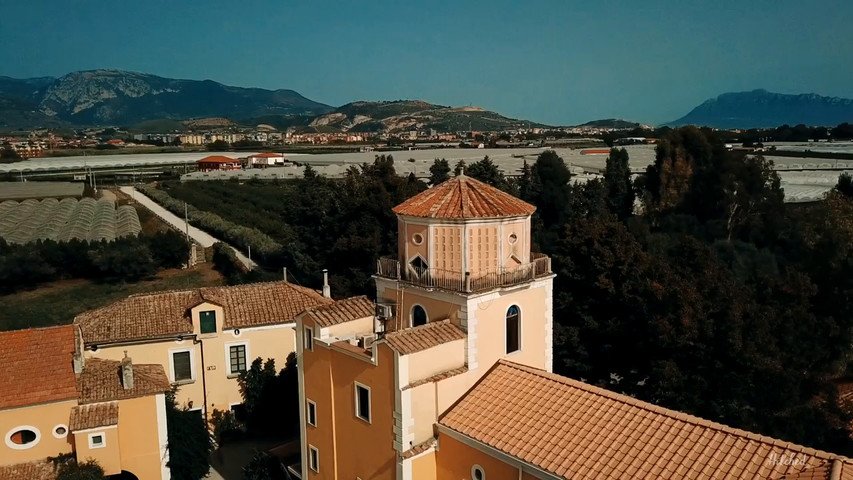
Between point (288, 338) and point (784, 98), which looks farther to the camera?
point (784, 98)

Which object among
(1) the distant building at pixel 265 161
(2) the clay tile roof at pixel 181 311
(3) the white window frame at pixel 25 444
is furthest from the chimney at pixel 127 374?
(1) the distant building at pixel 265 161

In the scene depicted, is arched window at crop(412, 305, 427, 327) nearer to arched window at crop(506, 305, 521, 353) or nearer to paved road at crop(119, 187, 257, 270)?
arched window at crop(506, 305, 521, 353)

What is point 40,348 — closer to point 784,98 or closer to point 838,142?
point 838,142

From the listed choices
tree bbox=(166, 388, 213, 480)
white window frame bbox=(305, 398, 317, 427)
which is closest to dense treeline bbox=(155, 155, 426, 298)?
tree bbox=(166, 388, 213, 480)

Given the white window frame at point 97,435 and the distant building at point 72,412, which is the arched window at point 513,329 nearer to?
the distant building at point 72,412

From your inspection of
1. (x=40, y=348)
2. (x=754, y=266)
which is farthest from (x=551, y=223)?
(x=40, y=348)

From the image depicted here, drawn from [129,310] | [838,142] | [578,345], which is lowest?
[578,345]
